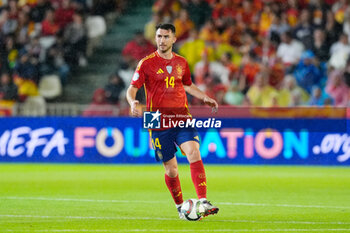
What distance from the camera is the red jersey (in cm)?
903

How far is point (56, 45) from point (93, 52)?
4.84 feet

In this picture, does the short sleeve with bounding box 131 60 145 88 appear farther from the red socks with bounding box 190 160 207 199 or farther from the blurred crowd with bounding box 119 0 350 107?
the blurred crowd with bounding box 119 0 350 107

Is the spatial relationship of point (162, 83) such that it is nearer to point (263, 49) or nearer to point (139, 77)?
point (139, 77)

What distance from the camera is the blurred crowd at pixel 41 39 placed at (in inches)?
865

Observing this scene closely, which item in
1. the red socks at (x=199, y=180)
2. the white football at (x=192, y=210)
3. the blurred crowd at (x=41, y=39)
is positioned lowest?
the white football at (x=192, y=210)

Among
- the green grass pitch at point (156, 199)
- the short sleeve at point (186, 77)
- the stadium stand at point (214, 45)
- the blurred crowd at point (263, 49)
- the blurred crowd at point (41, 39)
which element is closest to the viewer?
the green grass pitch at point (156, 199)

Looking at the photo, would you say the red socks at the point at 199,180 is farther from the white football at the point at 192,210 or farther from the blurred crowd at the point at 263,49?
Answer: the blurred crowd at the point at 263,49

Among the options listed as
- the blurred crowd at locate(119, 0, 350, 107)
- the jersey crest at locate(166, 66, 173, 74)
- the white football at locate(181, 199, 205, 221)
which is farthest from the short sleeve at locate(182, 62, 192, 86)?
the blurred crowd at locate(119, 0, 350, 107)

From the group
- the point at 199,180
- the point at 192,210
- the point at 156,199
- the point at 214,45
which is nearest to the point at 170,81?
the point at 199,180

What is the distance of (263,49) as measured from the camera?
20672mm

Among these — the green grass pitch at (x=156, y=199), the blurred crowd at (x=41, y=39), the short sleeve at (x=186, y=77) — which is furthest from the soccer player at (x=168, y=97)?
the blurred crowd at (x=41, y=39)

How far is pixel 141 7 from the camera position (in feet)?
81.6

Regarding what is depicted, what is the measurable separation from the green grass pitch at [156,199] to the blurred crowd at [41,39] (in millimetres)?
3873

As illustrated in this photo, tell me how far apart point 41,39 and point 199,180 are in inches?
612
